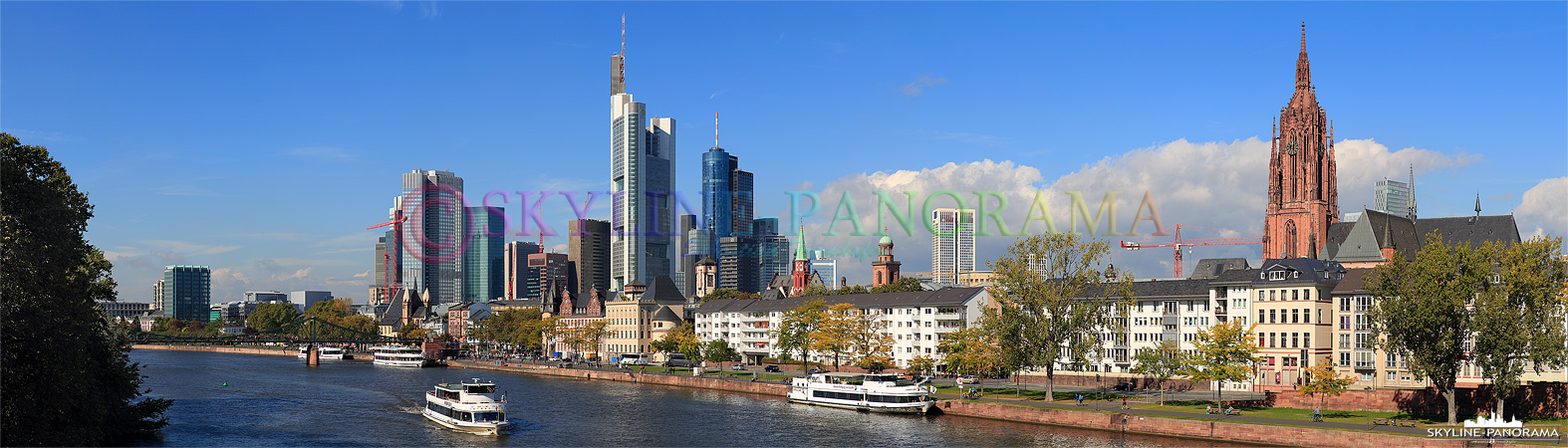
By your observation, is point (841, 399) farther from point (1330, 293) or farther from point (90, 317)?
point (90, 317)

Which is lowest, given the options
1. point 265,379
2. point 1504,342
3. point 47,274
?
point 265,379


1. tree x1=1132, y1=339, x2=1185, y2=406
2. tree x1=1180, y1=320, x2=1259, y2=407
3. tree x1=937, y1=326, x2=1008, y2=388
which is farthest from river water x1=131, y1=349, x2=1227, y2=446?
tree x1=1132, y1=339, x2=1185, y2=406

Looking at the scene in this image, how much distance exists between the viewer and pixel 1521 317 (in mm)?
85000

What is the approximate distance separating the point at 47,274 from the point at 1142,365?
9131 cm

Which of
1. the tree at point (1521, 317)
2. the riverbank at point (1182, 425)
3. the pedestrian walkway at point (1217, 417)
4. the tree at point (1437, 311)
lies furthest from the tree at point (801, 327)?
the tree at point (1521, 317)

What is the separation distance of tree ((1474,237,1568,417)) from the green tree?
3419 inches

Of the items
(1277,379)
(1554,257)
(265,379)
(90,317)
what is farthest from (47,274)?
(265,379)

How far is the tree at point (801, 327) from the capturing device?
162000 mm

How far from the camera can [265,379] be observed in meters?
189

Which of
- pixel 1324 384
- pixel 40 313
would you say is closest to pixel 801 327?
pixel 1324 384

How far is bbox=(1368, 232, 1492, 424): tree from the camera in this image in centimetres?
8438

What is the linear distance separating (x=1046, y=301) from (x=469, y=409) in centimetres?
5457

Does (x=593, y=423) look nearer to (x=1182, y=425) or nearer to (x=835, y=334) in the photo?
(x=1182, y=425)

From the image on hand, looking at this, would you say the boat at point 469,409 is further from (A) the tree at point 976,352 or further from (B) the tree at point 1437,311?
(B) the tree at point 1437,311
